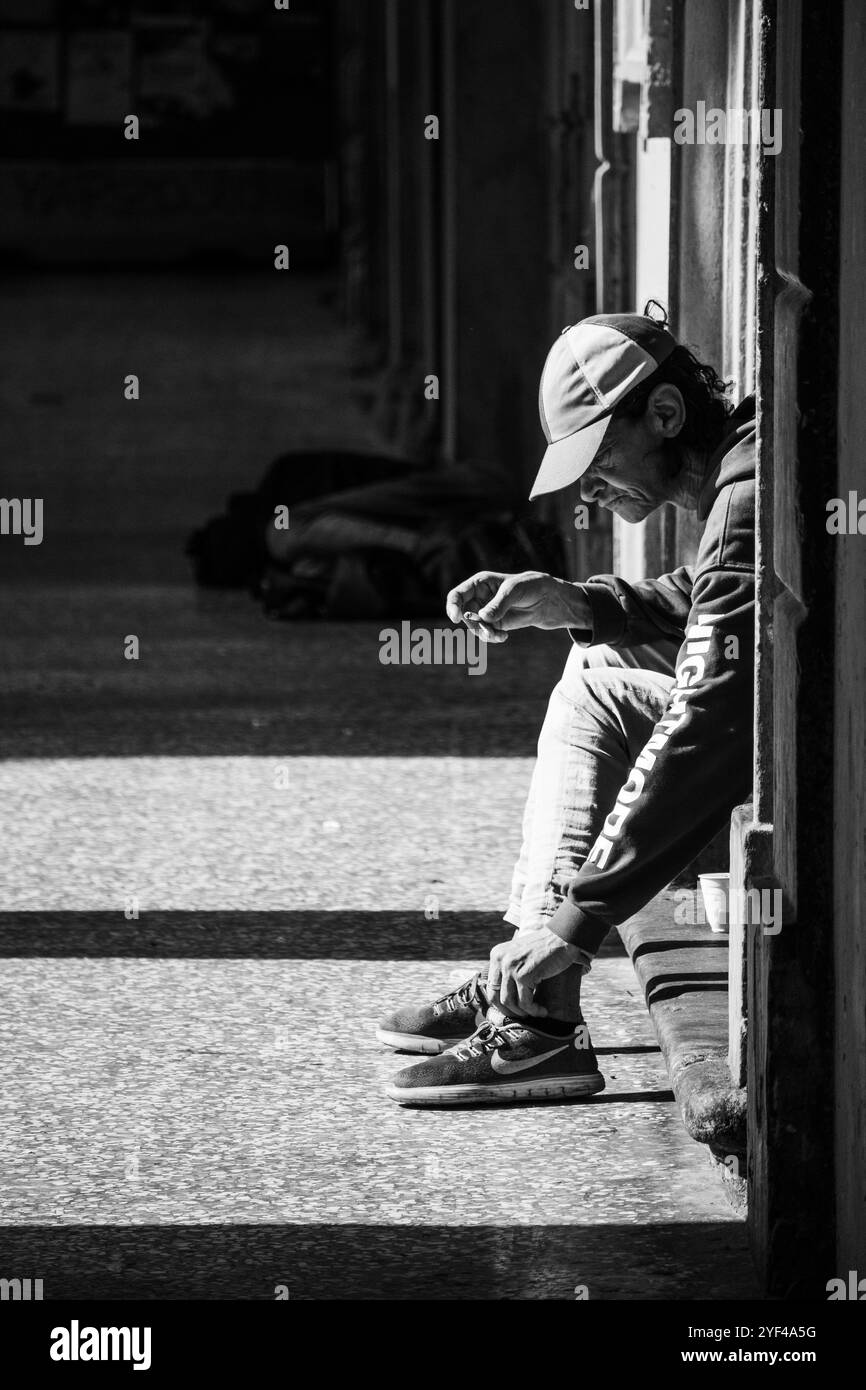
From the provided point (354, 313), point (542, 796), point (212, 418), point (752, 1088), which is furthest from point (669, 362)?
point (354, 313)

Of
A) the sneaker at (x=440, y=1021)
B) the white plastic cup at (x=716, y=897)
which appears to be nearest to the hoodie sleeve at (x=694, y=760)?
the sneaker at (x=440, y=1021)

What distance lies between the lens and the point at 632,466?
364cm

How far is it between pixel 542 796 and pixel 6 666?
454 cm

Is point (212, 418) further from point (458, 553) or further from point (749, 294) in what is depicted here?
point (749, 294)

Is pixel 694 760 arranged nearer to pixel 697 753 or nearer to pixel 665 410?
pixel 697 753

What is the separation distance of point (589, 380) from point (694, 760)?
2.10ft

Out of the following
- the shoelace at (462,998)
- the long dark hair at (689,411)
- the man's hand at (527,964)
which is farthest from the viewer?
the shoelace at (462,998)

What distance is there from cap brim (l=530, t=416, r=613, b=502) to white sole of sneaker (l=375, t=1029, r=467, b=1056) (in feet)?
3.32

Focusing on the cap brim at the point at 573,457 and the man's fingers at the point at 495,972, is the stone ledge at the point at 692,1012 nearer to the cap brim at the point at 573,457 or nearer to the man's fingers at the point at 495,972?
the man's fingers at the point at 495,972

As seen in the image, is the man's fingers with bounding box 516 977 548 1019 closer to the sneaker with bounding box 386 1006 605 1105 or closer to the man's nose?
the sneaker with bounding box 386 1006 605 1105

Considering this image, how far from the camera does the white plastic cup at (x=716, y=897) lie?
14.4 feet

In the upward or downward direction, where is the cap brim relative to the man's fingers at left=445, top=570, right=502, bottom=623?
upward

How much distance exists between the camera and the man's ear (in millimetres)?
3617

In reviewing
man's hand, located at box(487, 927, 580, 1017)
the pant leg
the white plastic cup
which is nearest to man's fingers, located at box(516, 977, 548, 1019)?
man's hand, located at box(487, 927, 580, 1017)
